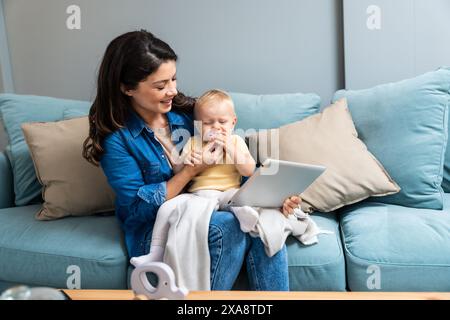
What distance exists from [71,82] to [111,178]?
3.70ft

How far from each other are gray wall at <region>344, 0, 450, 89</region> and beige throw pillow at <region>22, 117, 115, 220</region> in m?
1.20

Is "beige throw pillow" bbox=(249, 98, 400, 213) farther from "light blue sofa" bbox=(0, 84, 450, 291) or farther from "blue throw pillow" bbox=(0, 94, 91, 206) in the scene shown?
"blue throw pillow" bbox=(0, 94, 91, 206)

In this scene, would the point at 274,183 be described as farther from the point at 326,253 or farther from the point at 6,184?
the point at 6,184

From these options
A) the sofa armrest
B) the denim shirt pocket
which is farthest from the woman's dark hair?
the sofa armrest

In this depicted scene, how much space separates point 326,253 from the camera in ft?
5.18

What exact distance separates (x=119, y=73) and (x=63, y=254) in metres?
0.60

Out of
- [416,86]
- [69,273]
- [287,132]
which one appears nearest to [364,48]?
[416,86]

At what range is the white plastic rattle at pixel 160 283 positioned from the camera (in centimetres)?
110

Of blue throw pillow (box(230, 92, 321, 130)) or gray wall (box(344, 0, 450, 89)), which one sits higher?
gray wall (box(344, 0, 450, 89))

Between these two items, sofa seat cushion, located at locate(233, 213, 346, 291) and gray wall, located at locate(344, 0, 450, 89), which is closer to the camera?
sofa seat cushion, located at locate(233, 213, 346, 291)

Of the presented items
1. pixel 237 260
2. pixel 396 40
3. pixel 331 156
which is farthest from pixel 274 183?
pixel 396 40

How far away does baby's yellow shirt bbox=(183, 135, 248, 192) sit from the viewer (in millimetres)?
1716

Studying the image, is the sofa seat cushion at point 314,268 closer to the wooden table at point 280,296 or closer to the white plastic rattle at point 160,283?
the wooden table at point 280,296

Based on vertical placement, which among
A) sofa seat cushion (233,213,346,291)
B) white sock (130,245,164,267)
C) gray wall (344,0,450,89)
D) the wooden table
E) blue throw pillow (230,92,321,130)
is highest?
gray wall (344,0,450,89)
